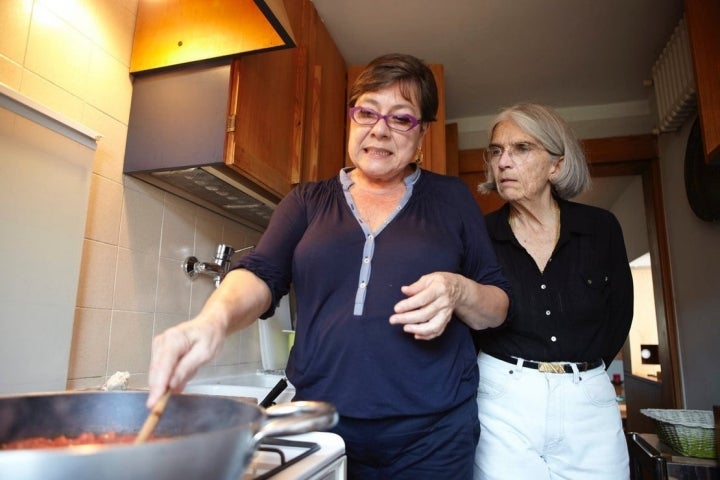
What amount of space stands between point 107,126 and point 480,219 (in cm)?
86

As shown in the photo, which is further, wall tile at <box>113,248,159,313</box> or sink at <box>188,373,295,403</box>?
sink at <box>188,373,295,403</box>

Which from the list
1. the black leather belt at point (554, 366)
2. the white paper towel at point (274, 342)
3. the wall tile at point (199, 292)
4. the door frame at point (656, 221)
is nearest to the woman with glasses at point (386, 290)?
the black leather belt at point (554, 366)

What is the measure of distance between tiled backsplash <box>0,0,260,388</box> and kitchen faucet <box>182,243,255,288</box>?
0.03 meters

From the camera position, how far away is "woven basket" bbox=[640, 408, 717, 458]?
1397 mm

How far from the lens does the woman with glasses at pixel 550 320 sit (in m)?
0.96

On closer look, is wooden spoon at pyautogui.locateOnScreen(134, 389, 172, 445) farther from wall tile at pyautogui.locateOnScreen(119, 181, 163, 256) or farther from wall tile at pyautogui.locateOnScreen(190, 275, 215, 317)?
wall tile at pyautogui.locateOnScreen(190, 275, 215, 317)

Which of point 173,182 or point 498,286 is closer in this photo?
point 498,286

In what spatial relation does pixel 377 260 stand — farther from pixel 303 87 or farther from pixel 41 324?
pixel 303 87

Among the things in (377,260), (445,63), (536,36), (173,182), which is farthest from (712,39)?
(173,182)

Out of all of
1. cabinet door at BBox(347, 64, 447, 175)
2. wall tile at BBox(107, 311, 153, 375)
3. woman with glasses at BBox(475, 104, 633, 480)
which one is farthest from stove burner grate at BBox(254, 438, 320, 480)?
cabinet door at BBox(347, 64, 447, 175)

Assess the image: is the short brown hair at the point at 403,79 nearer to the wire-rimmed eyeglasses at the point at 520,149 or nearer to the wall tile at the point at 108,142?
the wire-rimmed eyeglasses at the point at 520,149

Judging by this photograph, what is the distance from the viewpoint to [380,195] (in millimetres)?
902

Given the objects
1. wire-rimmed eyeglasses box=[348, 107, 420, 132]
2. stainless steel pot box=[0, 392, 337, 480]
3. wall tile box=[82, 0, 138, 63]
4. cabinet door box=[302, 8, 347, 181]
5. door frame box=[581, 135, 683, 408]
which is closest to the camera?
stainless steel pot box=[0, 392, 337, 480]

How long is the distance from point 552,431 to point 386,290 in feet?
1.60
